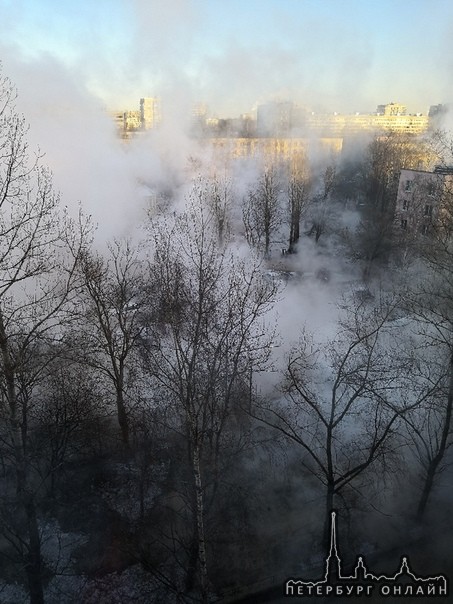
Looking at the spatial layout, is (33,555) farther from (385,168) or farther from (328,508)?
(385,168)

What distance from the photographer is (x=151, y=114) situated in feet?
43.0

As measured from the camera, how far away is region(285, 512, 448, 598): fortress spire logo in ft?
17.8

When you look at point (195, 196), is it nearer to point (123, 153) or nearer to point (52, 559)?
point (123, 153)

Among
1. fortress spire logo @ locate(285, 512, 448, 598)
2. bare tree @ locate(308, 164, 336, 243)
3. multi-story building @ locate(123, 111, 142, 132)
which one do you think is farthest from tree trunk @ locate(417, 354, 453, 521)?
bare tree @ locate(308, 164, 336, 243)

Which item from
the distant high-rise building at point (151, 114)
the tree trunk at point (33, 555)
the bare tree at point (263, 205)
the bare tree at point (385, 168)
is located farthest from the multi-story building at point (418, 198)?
the tree trunk at point (33, 555)

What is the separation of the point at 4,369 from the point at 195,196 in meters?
9.69

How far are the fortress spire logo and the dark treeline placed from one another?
0.31 meters

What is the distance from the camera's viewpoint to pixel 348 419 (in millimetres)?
8109

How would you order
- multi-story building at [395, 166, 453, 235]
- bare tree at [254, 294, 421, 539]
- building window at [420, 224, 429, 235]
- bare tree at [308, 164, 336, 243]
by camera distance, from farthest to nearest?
bare tree at [308, 164, 336, 243] < multi-story building at [395, 166, 453, 235] < building window at [420, 224, 429, 235] < bare tree at [254, 294, 421, 539]

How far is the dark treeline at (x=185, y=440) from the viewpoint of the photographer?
5066mm

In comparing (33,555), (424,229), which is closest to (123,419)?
(33,555)

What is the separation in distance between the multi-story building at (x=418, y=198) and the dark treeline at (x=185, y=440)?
267 inches

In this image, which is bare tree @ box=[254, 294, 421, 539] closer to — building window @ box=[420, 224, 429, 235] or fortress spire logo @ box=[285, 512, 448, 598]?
fortress spire logo @ box=[285, 512, 448, 598]

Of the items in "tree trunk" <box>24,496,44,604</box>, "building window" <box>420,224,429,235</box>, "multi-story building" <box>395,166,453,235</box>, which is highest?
"multi-story building" <box>395,166,453,235</box>
